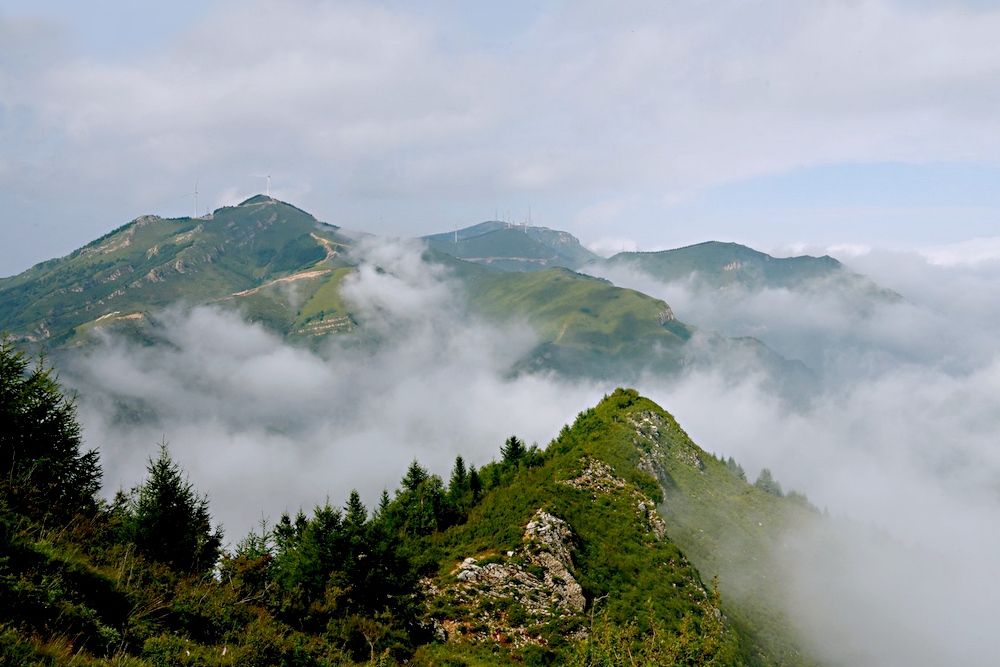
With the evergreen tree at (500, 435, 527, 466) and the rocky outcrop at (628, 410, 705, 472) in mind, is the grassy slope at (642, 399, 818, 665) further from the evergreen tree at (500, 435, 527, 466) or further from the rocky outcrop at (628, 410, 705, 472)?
the evergreen tree at (500, 435, 527, 466)

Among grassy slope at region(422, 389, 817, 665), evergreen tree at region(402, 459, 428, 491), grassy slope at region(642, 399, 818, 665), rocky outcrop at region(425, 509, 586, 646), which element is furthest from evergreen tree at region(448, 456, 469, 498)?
grassy slope at region(642, 399, 818, 665)

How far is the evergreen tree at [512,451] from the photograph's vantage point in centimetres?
7557

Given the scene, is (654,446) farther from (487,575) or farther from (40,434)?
(40,434)

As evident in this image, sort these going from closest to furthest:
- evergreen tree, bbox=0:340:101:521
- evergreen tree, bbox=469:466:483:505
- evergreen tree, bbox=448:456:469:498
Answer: evergreen tree, bbox=0:340:101:521, evergreen tree, bbox=469:466:483:505, evergreen tree, bbox=448:456:469:498

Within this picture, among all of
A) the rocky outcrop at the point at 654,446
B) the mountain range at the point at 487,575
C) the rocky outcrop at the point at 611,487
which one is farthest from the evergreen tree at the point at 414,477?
the rocky outcrop at the point at 654,446

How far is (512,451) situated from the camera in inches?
3076

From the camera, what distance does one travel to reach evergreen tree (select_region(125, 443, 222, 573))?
108 ft

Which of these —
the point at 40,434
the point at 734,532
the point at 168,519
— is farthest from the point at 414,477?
the point at 40,434

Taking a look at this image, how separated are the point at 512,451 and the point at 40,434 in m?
55.0

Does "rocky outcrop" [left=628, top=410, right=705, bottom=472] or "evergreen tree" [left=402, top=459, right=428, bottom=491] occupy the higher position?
"rocky outcrop" [left=628, top=410, right=705, bottom=472]

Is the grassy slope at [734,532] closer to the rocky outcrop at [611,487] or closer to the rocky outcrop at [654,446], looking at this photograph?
the rocky outcrop at [654,446]

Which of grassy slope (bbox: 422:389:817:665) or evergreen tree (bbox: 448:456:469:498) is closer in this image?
grassy slope (bbox: 422:389:817:665)

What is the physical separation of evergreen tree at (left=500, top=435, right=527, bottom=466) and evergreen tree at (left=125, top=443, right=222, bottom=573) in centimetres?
4159

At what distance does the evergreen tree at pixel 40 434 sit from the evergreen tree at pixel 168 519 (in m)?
3.18
